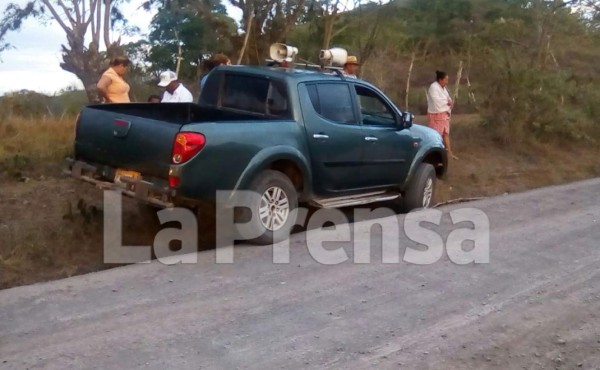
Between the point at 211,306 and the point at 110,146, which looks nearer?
the point at 211,306

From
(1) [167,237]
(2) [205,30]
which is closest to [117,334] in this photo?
(1) [167,237]

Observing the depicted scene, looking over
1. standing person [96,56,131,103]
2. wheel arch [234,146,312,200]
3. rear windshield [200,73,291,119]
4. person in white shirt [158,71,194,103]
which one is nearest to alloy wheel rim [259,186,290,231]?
wheel arch [234,146,312,200]

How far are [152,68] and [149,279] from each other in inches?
666

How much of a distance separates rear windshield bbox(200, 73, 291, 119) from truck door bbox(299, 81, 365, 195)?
0.76ft

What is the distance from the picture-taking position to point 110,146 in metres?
7.73

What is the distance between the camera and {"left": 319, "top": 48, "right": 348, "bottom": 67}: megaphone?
9.80 meters

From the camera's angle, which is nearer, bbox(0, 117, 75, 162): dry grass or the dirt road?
the dirt road

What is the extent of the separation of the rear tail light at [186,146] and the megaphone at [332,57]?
2939mm

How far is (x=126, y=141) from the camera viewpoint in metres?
7.54

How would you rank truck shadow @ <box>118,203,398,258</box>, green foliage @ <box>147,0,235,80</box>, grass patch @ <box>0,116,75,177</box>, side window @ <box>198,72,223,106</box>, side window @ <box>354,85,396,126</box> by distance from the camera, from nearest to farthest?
truck shadow @ <box>118,203,398,258</box> → side window @ <box>198,72,223,106</box> → side window @ <box>354,85,396,126</box> → grass patch @ <box>0,116,75,177</box> → green foliage @ <box>147,0,235,80</box>

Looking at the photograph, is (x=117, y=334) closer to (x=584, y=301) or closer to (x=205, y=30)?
(x=584, y=301)

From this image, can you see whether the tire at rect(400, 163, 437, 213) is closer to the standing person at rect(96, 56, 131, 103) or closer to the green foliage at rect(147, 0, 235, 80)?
the standing person at rect(96, 56, 131, 103)

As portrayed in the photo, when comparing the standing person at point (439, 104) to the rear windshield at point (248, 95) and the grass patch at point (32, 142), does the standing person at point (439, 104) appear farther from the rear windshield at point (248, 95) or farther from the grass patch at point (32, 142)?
the grass patch at point (32, 142)

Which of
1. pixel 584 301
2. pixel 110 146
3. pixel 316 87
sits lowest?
pixel 584 301
